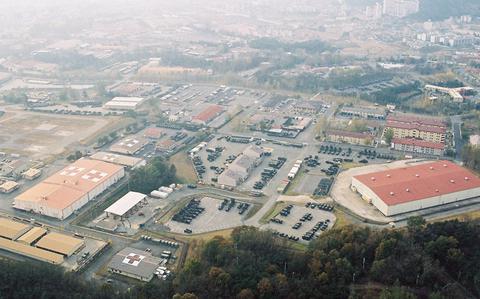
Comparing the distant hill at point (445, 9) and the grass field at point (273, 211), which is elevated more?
the distant hill at point (445, 9)

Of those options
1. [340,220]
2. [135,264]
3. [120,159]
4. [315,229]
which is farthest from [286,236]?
[120,159]

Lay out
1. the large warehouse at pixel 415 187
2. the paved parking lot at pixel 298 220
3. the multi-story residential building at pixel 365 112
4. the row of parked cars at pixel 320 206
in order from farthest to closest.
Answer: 1. the multi-story residential building at pixel 365 112
2. the row of parked cars at pixel 320 206
3. the large warehouse at pixel 415 187
4. the paved parking lot at pixel 298 220

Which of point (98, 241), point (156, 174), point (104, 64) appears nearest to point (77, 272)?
point (98, 241)

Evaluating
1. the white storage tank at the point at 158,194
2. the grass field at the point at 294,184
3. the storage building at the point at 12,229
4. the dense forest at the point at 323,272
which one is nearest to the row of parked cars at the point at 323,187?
the grass field at the point at 294,184

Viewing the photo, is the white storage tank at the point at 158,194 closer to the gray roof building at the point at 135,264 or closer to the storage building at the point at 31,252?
the gray roof building at the point at 135,264

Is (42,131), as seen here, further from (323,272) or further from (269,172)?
(323,272)

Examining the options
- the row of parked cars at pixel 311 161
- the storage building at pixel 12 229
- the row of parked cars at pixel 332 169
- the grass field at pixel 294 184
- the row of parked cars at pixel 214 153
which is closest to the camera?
the storage building at pixel 12 229

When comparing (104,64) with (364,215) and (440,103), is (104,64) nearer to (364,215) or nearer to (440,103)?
(440,103)

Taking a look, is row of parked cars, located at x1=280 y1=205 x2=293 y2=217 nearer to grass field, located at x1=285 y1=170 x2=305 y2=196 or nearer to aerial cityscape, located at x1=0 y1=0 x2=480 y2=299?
aerial cityscape, located at x1=0 y1=0 x2=480 y2=299
